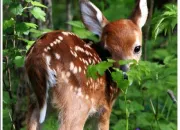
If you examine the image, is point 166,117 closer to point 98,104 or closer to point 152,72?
point 152,72

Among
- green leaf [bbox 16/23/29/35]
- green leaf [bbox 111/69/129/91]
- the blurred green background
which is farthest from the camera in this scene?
green leaf [bbox 16/23/29/35]

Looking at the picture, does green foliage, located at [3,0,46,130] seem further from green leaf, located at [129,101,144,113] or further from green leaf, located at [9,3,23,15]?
green leaf, located at [129,101,144,113]

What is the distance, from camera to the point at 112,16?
30.1 ft

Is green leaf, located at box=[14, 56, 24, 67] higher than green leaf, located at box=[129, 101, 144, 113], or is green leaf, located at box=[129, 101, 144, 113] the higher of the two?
green leaf, located at box=[14, 56, 24, 67]

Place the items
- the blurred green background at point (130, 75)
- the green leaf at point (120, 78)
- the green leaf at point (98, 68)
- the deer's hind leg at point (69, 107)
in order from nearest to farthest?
the green leaf at point (98, 68) → the green leaf at point (120, 78) → the deer's hind leg at point (69, 107) → the blurred green background at point (130, 75)

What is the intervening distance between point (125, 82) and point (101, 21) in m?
1.19

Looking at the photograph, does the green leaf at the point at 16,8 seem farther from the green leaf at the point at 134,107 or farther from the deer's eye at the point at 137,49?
the green leaf at the point at 134,107

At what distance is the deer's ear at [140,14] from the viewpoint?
748 cm

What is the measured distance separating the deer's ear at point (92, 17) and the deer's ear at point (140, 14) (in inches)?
10.2

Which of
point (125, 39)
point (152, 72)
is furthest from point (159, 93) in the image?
point (125, 39)

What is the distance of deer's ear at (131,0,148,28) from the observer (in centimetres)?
748

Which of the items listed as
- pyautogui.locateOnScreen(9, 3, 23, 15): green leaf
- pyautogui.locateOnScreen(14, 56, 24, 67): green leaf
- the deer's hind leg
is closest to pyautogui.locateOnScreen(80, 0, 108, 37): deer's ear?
pyautogui.locateOnScreen(9, 3, 23, 15): green leaf

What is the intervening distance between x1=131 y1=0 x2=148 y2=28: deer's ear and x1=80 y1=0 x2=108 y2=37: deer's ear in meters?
0.26

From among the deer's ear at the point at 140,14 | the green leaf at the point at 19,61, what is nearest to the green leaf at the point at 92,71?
the green leaf at the point at 19,61
